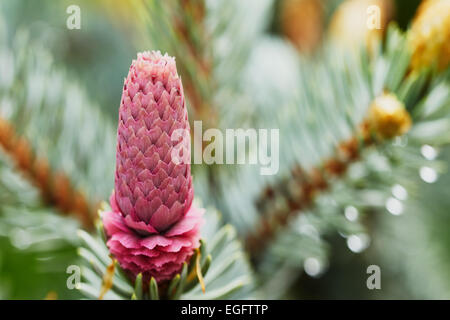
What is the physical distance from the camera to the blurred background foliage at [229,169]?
35 centimetres

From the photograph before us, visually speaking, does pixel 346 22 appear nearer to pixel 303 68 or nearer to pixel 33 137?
pixel 303 68

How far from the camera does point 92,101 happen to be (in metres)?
0.43

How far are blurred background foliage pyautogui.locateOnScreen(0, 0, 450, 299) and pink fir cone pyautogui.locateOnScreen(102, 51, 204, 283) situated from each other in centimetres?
14

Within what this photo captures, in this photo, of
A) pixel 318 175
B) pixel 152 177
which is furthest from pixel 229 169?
pixel 152 177

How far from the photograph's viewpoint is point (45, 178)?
1.17 feet

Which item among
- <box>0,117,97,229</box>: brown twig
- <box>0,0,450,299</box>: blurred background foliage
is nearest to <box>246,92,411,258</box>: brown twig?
<box>0,0,450,299</box>: blurred background foliage

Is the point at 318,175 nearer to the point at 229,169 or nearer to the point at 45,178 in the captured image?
the point at 229,169

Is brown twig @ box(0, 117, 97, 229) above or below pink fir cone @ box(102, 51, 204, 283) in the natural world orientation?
above

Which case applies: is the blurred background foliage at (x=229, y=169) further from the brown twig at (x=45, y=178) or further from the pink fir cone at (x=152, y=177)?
the pink fir cone at (x=152, y=177)

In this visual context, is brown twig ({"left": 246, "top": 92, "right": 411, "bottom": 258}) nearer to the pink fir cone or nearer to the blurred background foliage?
the blurred background foliage

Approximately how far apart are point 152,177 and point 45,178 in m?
0.18

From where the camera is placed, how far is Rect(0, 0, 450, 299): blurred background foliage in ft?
1.16

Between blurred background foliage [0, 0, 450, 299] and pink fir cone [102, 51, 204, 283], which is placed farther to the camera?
blurred background foliage [0, 0, 450, 299]

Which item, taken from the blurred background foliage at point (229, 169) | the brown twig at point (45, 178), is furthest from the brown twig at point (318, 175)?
the brown twig at point (45, 178)
